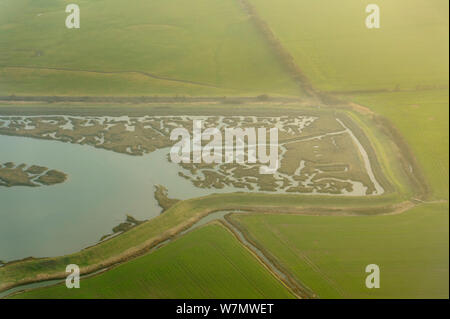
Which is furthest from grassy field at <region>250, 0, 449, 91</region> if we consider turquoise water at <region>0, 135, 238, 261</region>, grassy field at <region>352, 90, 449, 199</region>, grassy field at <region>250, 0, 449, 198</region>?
turquoise water at <region>0, 135, 238, 261</region>

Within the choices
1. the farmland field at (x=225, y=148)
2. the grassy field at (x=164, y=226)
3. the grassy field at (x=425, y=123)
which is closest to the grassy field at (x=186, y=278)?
the farmland field at (x=225, y=148)

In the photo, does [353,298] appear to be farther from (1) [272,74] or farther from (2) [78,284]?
(1) [272,74]

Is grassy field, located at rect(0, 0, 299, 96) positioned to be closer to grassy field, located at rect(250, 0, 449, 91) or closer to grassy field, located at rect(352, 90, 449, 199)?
grassy field, located at rect(250, 0, 449, 91)

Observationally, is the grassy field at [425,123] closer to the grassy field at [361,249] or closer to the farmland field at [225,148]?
the farmland field at [225,148]

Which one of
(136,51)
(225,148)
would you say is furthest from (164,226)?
(136,51)

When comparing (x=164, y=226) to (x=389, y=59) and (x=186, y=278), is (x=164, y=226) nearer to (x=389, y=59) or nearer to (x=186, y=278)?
(x=186, y=278)
